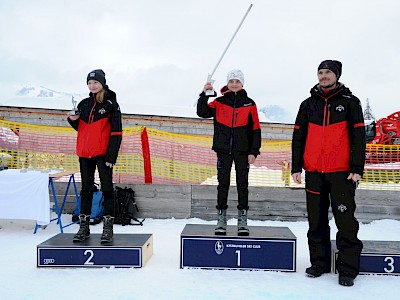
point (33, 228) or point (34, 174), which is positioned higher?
point (34, 174)

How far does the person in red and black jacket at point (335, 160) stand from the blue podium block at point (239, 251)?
281 millimetres

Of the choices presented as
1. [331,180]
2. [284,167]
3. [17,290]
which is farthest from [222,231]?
[284,167]

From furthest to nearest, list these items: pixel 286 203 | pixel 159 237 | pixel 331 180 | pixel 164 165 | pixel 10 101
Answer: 1. pixel 10 101
2. pixel 164 165
3. pixel 286 203
4. pixel 159 237
5. pixel 331 180

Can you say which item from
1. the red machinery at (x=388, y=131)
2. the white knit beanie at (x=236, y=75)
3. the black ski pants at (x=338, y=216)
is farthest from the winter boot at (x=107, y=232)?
the red machinery at (x=388, y=131)

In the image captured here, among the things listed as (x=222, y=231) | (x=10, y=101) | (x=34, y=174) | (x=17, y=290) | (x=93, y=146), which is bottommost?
(x=17, y=290)

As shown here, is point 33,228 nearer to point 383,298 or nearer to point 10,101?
point 383,298

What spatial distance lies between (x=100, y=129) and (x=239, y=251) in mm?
1930

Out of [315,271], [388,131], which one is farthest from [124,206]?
[388,131]

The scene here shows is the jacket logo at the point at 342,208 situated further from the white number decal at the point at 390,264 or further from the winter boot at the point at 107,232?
the winter boot at the point at 107,232

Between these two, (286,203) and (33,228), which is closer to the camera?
(33,228)

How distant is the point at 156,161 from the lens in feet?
27.7

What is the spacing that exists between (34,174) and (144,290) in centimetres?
306

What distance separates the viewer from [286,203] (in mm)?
6527

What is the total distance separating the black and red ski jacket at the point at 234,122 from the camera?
404 cm
